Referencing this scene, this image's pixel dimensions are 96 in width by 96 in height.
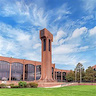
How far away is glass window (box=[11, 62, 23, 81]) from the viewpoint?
2137 inches

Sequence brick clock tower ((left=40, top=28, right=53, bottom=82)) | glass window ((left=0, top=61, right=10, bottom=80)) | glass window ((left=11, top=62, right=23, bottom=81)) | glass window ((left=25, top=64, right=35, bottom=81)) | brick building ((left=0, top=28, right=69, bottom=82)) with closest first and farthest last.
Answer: brick clock tower ((left=40, top=28, right=53, bottom=82)) → brick building ((left=0, top=28, right=69, bottom=82)) → glass window ((left=0, top=61, right=10, bottom=80)) → glass window ((left=11, top=62, right=23, bottom=81)) → glass window ((left=25, top=64, right=35, bottom=81))

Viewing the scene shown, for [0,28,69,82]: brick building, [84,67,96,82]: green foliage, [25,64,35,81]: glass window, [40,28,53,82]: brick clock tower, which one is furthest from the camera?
[25,64,35,81]: glass window

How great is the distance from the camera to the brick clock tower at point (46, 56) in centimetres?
4112

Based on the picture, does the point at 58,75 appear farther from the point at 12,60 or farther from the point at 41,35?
the point at 41,35

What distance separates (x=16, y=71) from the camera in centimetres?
5556

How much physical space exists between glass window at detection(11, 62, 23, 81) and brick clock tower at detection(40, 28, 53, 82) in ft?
58.0

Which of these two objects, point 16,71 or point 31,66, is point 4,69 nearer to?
point 16,71

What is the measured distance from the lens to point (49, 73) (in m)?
41.9

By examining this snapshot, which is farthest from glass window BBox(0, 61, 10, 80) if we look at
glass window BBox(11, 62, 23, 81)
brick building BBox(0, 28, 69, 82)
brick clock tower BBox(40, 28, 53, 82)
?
brick clock tower BBox(40, 28, 53, 82)

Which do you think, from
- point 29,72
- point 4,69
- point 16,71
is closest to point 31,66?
point 29,72

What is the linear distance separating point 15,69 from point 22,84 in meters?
29.4

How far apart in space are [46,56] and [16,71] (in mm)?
Result: 20049

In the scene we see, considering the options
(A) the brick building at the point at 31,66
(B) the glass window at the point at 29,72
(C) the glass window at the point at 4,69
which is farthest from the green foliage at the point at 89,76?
(C) the glass window at the point at 4,69

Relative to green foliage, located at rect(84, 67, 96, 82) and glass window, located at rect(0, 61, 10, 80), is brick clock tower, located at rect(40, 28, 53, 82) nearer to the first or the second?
glass window, located at rect(0, 61, 10, 80)
